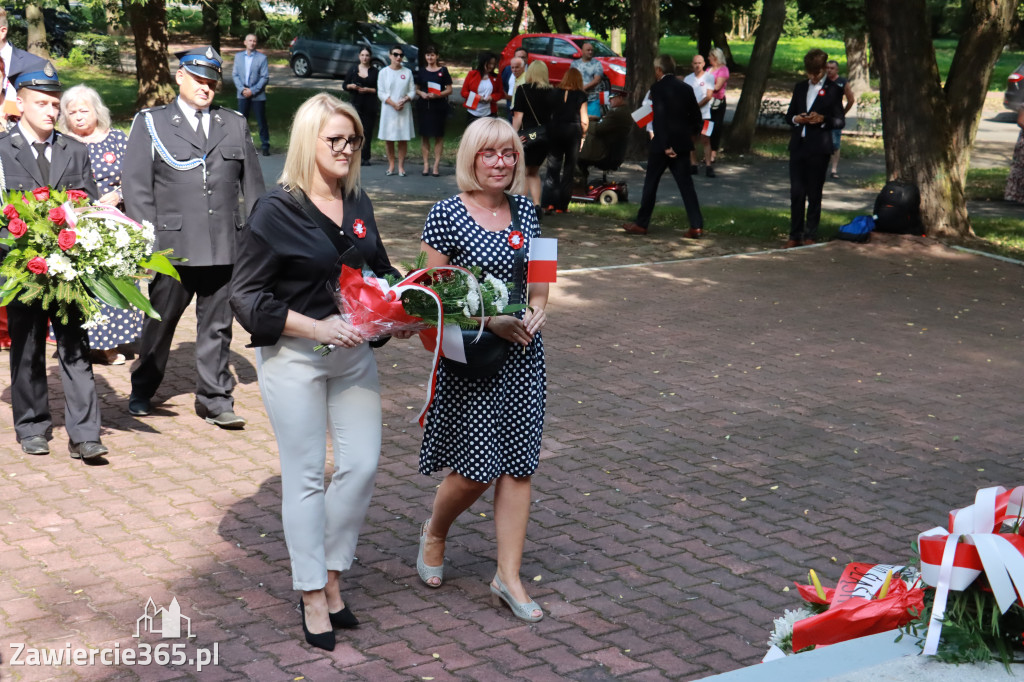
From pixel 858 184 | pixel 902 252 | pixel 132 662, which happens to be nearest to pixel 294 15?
pixel 858 184

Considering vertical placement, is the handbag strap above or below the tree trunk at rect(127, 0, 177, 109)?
below

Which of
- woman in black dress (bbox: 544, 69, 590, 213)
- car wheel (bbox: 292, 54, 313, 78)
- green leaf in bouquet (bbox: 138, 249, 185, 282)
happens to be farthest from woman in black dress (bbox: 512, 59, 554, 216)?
car wheel (bbox: 292, 54, 313, 78)

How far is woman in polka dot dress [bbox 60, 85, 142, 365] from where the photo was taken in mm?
7871

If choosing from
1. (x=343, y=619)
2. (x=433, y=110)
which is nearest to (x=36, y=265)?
(x=343, y=619)

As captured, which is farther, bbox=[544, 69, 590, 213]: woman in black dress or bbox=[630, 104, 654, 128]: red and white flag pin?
bbox=[630, 104, 654, 128]: red and white flag pin

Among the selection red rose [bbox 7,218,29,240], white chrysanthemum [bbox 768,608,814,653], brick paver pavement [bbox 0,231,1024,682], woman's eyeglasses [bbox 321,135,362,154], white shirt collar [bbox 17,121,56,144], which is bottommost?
brick paver pavement [bbox 0,231,1024,682]

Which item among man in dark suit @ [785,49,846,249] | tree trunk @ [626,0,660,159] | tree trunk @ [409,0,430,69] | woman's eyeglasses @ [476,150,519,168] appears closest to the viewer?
woman's eyeglasses @ [476,150,519,168]

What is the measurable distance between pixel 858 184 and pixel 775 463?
13.2 meters

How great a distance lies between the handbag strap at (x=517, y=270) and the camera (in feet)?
15.3

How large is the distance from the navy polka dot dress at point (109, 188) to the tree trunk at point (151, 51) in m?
15.8

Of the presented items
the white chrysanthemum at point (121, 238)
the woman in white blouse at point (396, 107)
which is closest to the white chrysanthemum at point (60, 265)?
the white chrysanthemum at point (121, 238)

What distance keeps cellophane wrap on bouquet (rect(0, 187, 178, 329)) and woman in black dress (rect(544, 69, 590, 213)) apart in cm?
896

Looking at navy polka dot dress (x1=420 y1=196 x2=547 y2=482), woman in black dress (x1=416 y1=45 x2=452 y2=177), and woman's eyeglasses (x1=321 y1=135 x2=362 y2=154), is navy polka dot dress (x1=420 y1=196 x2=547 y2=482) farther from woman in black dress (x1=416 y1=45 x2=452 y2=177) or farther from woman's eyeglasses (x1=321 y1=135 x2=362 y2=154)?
woman in black dress (x1=416 y1=45 x2=452 y2=177)

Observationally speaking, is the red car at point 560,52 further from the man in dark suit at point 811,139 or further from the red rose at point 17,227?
the red rose at point 17,227
